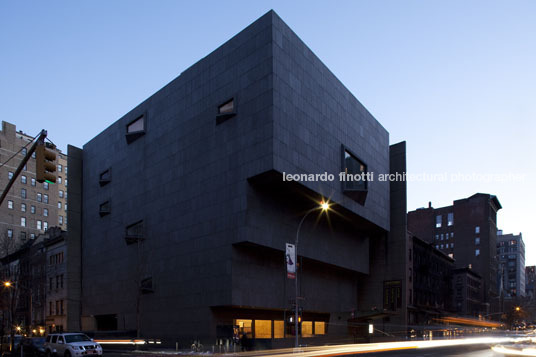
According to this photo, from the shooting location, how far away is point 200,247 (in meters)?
49.2

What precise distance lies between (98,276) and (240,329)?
2619 centimetres

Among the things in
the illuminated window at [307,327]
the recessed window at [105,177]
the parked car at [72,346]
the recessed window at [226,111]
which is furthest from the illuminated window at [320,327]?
the parked car at [72,346]

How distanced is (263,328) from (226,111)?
2496 centimetres

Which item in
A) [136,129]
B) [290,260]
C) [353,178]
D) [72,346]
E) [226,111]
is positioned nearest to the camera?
[72,346]

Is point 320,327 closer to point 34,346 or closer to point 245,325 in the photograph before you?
point 245,325

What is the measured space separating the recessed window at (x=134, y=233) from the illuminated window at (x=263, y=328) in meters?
17.1

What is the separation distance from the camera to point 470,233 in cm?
13288

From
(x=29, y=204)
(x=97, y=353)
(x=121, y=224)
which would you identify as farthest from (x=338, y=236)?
(x=29, y=204)

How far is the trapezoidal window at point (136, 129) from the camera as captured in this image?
6069 centimetres

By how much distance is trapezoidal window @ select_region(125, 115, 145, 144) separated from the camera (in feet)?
199

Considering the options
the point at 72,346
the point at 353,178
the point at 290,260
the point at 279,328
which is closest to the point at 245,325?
the point at 279,328

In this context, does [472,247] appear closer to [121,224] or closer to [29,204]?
[121,224]

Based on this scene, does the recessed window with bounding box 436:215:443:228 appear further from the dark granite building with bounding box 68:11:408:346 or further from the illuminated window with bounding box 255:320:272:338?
the illuminated window with bounding box 255:320:272:338

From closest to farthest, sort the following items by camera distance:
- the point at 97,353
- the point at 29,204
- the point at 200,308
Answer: the point at 97,353 < the point at 200,308 < the point at 29,204
